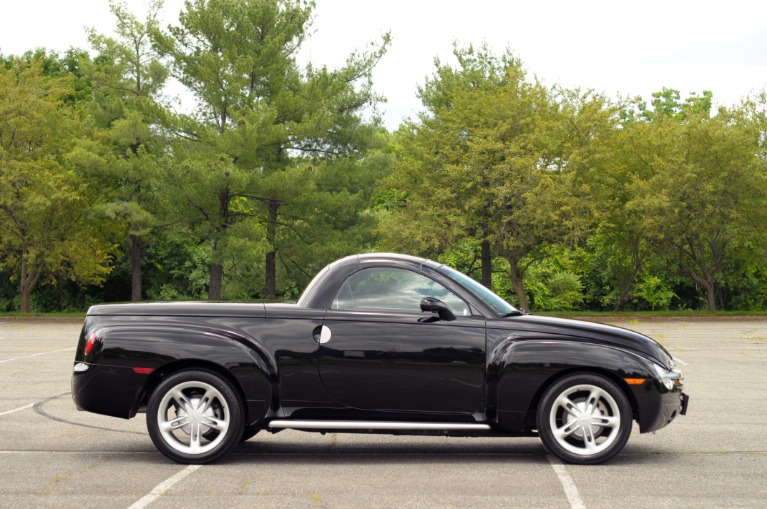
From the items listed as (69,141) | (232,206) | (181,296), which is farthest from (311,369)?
(181,296)

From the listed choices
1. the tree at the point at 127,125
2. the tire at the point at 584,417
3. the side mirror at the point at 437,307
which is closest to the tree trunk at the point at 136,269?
the tree at the point at 127,125

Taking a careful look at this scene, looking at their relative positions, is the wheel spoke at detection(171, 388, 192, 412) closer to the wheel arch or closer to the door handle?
the door handle

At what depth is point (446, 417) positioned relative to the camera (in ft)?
24.5

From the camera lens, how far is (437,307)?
746 centimetres

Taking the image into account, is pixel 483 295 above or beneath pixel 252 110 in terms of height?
beneath

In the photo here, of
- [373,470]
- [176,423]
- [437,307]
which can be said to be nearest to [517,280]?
[437,307]

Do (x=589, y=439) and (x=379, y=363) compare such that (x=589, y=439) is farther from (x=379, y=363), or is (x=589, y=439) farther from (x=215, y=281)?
(x=215, y=281)

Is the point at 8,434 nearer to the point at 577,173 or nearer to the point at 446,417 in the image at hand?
the point at 446,417

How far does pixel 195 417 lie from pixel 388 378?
151 cm

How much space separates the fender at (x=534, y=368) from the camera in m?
A: 7.45

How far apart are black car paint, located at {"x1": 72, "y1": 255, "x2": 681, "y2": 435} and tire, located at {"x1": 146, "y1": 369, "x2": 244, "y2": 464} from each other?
0.13 metres

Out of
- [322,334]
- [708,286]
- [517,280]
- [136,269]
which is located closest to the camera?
[322,334]

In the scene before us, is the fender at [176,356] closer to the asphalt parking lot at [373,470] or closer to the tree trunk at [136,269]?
the asphalt parking lot at [373,470]

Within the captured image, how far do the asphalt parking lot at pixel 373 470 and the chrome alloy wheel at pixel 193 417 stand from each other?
20cm
